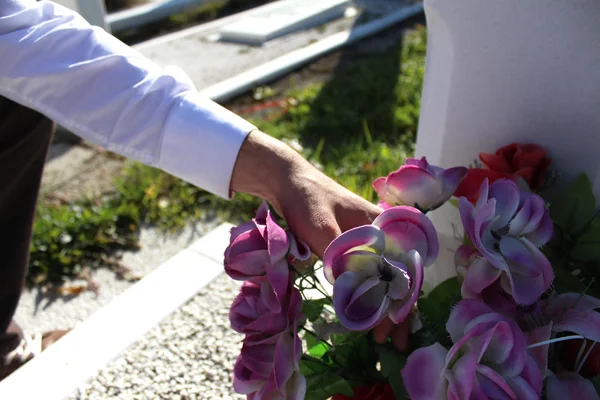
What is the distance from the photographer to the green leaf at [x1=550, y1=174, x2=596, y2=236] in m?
0.99

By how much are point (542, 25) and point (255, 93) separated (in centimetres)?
267

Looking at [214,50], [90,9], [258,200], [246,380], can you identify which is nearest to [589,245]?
[246,380]

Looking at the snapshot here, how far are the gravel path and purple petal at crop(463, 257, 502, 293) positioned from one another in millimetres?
736

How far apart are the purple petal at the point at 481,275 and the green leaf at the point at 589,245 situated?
0.32m

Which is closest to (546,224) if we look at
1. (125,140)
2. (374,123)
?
(125,140)

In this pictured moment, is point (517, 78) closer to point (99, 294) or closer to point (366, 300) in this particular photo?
point (366, 300)

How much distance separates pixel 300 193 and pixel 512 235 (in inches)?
12.8

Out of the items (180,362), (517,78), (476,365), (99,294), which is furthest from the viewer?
(99,294)

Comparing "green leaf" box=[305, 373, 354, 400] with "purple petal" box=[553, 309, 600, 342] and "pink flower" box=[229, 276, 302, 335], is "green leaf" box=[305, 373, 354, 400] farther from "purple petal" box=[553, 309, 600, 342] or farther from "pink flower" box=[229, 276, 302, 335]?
"purple petal" box=[553, 309, 600, 342]

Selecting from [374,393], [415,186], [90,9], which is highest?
[415,186]

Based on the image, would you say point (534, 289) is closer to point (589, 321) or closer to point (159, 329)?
point (589, 321)

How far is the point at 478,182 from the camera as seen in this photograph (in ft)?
3.16

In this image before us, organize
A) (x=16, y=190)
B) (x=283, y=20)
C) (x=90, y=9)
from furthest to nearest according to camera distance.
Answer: (x=283, y=20), (x=90, y=9), (x=16, y=190)

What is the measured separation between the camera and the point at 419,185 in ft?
2.76
